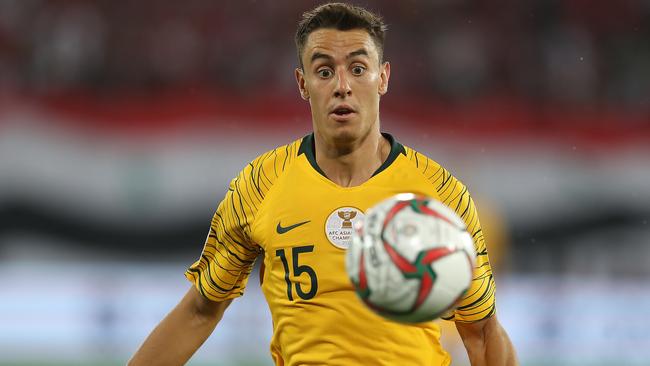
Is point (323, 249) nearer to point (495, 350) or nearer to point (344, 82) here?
point (344, 82)

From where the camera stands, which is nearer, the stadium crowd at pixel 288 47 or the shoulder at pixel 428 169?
the shoulder at pixel 428 169

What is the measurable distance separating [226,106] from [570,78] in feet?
12.5

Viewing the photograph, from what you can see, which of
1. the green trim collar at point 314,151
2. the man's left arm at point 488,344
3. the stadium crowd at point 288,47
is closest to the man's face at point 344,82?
the green trim collar at point 314,151

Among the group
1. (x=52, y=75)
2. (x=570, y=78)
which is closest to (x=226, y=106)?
(x=52, y=75)

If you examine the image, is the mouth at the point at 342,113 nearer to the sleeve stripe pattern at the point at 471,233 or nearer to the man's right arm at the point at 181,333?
the sleeve stripe pattern at the point at 471,233

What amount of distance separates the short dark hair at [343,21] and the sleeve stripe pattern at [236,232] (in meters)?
0.45

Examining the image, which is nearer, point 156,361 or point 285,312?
point 285,312

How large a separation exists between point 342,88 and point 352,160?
35 cm

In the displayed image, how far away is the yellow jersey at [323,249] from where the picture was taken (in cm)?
402

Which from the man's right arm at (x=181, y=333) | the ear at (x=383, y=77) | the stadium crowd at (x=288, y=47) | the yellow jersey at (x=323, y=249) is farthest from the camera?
the stadium crowd at (x=288, y=47)

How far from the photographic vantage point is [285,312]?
418cm

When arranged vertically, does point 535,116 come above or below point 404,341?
above

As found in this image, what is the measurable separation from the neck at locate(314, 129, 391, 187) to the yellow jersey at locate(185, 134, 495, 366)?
0.15ft

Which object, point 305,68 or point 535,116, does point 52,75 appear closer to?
point 535,116
